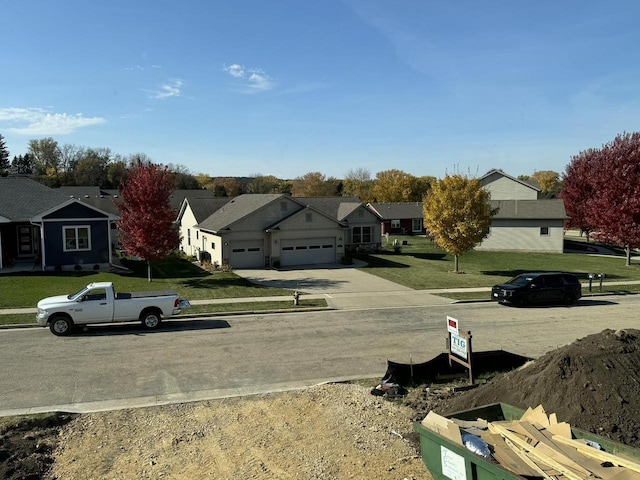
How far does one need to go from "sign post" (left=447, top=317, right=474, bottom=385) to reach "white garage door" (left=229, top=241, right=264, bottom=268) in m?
24.5

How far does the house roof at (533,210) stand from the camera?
49.9 meters

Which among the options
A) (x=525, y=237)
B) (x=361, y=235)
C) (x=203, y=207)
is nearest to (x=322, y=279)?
(x=361, y=235)

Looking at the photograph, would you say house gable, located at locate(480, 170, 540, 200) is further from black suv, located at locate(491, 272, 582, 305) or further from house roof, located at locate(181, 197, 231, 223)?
black suv, located at locate(491, 272, 582, 305)

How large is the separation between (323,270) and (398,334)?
17.9 meters

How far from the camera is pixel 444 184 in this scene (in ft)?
115

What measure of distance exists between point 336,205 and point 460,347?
35006 mm

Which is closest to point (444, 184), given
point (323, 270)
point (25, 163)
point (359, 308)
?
point (323, 270)

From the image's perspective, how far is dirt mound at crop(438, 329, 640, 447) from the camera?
8.73 metres

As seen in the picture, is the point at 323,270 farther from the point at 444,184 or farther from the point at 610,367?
the point at 610,367

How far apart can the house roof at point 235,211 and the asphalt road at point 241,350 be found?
16.3 m

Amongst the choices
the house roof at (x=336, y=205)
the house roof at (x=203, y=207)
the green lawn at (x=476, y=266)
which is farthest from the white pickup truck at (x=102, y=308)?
the house roof at (x=336, y=205)

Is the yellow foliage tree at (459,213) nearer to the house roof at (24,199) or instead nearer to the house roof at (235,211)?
the house roof at (235,211)

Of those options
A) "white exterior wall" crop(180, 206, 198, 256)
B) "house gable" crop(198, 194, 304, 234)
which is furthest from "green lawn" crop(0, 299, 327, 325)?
"white exterior wall" crop(180, 206, 198, 256)

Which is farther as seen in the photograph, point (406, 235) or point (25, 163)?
point (25, 163)
